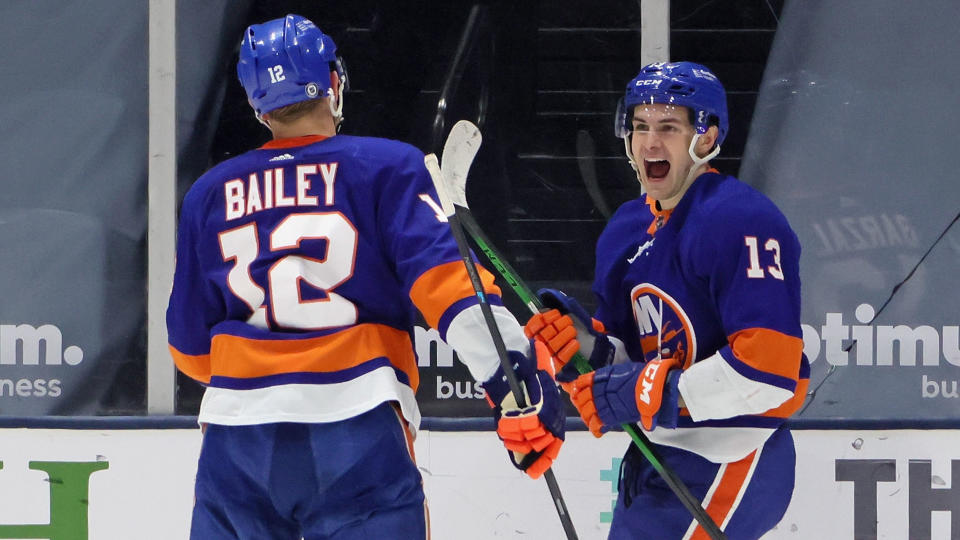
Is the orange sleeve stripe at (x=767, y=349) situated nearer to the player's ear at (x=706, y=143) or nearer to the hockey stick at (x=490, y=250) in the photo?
the hockey stick at (x=490, y=250)

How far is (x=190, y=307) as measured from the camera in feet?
7.52

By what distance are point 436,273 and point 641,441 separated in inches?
21.1

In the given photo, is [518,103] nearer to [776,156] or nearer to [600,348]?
[776,156]

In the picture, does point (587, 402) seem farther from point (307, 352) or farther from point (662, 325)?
point (307, 352)

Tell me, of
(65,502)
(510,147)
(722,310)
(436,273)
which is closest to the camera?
(436,273)

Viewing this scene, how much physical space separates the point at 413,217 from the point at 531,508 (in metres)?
1.41

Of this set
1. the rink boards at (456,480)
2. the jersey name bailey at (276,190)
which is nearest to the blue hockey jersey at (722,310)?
the jersey name bailey at (276,190)

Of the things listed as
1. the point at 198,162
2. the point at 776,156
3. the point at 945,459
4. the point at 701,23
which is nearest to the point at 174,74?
the point at 198,162

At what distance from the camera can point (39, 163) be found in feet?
11.6

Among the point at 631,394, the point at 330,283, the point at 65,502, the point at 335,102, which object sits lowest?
the point at 65,502

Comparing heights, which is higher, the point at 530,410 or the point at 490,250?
the point at 490,250

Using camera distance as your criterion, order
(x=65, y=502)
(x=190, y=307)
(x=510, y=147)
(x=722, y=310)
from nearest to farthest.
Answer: (x=722, y=310)
(x=190, y=307)
(x=65, y=502)
(x=510, y=147)

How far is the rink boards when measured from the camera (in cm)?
323

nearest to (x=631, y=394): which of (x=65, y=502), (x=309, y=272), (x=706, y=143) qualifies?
(x=706, y=143)
